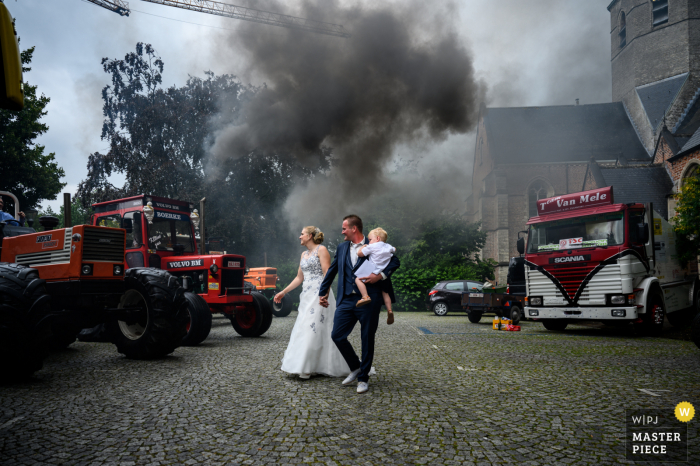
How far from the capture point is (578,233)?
11570 millimetres

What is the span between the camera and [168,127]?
25250 mm

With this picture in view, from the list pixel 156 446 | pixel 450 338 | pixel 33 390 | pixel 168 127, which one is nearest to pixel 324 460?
pixel 156 446

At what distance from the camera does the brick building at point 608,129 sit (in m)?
38.3

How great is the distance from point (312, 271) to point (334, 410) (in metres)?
2.17

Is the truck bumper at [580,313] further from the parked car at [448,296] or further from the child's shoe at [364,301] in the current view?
the child's shoe at [364,301]

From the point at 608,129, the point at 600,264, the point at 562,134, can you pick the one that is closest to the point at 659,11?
the point at 608,129

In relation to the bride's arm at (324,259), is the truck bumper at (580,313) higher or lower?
lower

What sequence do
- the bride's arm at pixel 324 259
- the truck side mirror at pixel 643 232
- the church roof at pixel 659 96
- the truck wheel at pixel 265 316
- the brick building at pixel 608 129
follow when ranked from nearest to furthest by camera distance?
the bride's arm at pixel 324 259, the truck wheel at pixel 265 316, the truck side mirror at pixel 643 232, the brick building at pixel 608 129, the church roof at pixel 659 96

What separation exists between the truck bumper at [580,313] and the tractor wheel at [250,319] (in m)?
6.40

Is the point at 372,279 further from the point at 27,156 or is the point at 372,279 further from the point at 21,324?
the point at 27,156

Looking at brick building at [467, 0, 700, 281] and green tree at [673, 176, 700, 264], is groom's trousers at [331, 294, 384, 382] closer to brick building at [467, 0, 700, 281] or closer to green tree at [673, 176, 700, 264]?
green tree at [673, 176, 700, 264]

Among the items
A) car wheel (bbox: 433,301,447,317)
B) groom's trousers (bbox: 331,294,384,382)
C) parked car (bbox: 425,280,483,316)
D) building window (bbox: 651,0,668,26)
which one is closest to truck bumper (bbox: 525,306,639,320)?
parked car (bbox: 425,280,483,316)

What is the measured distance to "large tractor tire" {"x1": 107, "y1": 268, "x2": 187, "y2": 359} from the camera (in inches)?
266

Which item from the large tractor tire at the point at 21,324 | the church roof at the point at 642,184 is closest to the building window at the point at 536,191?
the church roof at the point at 642,184
